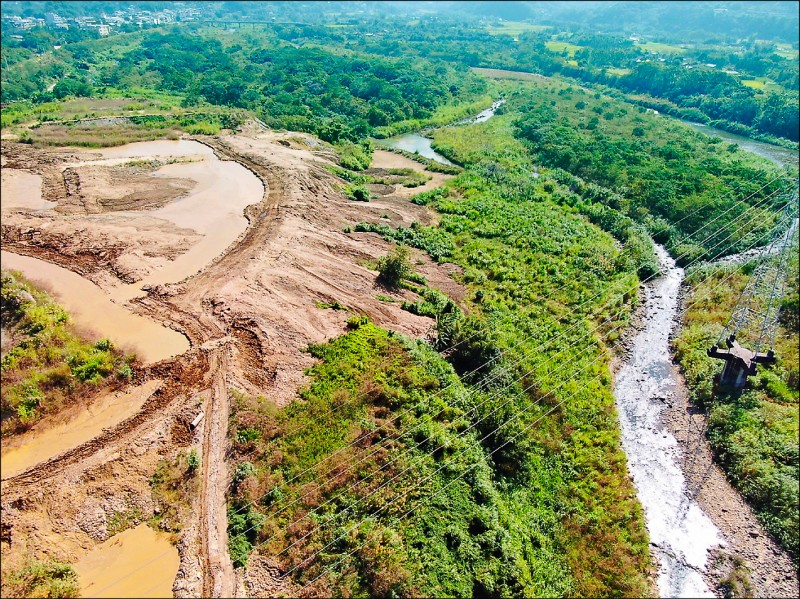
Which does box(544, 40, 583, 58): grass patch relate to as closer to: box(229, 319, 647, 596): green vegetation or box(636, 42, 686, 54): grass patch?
box(636, 42, 686, 54): grass patch

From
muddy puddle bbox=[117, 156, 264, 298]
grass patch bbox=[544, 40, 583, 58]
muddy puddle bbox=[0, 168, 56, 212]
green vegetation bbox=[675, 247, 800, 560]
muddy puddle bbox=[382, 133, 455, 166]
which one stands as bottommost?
green vegetation bbox=[675, 247, 800, 560]

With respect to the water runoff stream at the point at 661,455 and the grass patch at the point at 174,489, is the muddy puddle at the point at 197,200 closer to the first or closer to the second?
the grass patch at the point at 174,489

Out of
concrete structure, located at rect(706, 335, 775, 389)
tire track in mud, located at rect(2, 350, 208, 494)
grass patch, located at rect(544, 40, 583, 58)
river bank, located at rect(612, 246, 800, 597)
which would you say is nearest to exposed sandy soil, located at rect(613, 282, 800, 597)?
river bank, located at rect(612, 246, 800, 597)

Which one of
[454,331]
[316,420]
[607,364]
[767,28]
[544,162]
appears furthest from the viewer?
[767,28]

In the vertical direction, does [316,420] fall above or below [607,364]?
above

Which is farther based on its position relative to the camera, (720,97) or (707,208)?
(720,97)

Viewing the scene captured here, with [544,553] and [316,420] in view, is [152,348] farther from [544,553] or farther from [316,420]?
[544,553]

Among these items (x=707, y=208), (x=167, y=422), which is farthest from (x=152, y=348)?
(x=707, y=208)

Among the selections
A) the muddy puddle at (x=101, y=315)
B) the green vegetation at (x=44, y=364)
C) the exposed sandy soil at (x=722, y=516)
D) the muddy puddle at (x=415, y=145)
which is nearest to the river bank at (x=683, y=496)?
the exposed sandy soil at (x=722, y=516)
